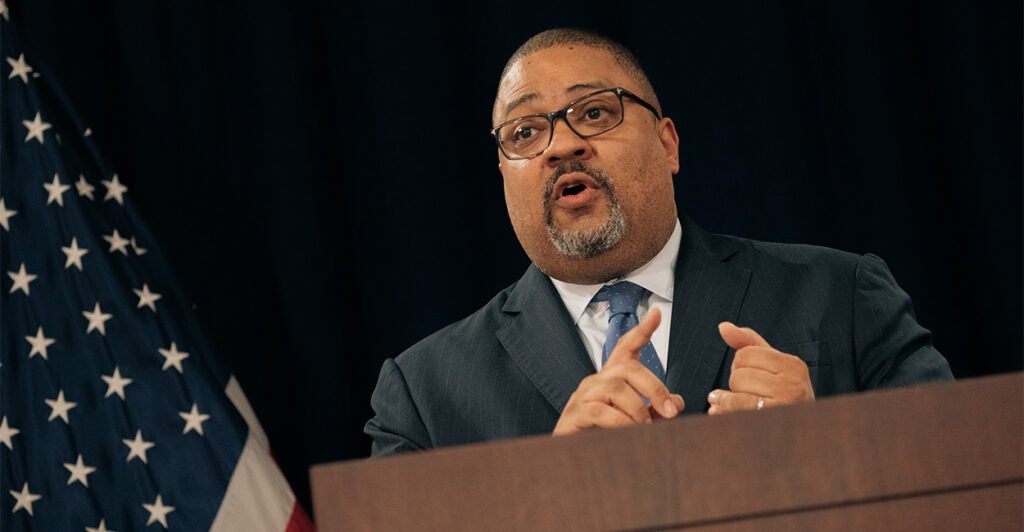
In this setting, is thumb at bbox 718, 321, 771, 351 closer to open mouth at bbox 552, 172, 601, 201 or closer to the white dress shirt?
the white dress shirt

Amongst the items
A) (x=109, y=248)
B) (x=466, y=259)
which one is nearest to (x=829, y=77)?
(x=466, y=259)

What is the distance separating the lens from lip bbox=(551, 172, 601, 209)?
1.77 m

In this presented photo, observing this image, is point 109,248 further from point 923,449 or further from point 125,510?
point 923,449

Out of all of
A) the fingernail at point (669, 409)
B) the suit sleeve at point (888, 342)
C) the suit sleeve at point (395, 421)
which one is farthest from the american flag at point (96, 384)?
the fingernail at point (669, 409)

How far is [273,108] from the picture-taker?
274 cm

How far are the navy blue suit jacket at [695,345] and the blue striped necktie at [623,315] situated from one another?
0.03 meters

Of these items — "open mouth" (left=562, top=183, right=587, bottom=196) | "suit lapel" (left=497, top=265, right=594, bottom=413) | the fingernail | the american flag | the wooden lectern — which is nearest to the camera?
the wooden lectern

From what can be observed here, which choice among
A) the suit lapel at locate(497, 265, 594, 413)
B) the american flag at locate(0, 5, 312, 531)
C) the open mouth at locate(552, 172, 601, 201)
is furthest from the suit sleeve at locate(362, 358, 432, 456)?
the american flag at locate(0, 5, 312, 531)

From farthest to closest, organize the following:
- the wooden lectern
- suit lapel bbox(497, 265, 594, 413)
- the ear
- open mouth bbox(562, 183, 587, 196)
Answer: the ear
open mouth bbox(562, 183, 587, 196)
suit lapel bbox(497, 265, 594, 413)
the wooden lectern

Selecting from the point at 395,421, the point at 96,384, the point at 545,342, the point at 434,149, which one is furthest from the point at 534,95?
the point at 96,384

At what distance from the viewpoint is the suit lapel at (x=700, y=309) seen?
1.62 meters

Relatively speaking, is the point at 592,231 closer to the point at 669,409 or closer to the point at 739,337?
the point at 739,337

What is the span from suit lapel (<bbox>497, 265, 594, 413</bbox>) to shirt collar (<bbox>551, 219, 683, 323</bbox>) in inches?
0.8

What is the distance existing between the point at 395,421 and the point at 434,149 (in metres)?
1.06
